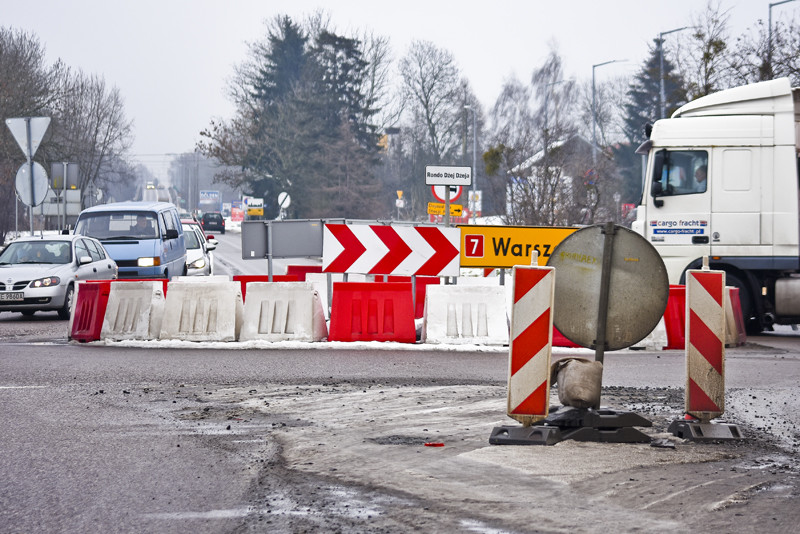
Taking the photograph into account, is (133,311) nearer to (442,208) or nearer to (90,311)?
(90,311)

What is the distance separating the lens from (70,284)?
1983cm

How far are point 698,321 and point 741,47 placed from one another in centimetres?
2397

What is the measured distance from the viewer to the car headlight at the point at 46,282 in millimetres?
19297

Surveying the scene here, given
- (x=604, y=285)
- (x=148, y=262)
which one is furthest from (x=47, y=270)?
(x=604, y=285)

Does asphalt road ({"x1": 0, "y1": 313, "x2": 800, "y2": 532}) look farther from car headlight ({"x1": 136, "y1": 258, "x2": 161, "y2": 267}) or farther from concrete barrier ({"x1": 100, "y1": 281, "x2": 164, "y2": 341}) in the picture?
car headlight ({"x1": 136, "y1": 258, "x2": 161, "y2": 267})

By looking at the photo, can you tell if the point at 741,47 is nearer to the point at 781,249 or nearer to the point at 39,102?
the point at 781,249

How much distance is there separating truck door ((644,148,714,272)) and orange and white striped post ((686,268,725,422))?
9524mm

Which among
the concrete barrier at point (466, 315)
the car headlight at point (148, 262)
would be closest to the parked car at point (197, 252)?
the car headlight at point (148, 262)

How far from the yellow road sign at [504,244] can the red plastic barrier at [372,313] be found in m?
2.26

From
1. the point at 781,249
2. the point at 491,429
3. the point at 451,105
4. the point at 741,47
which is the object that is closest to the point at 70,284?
the point at 781,249

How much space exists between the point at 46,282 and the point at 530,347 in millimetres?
14148

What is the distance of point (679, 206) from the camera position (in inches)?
666

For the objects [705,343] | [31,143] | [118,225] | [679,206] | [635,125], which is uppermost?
[635,125]

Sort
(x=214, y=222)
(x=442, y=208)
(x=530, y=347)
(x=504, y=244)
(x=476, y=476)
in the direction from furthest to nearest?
1. (x=214, y=222)
2. (x=442, y=208)
3. (x=504, y=244)
4. (x=530, y=347)
5. (x=476, y=476)
